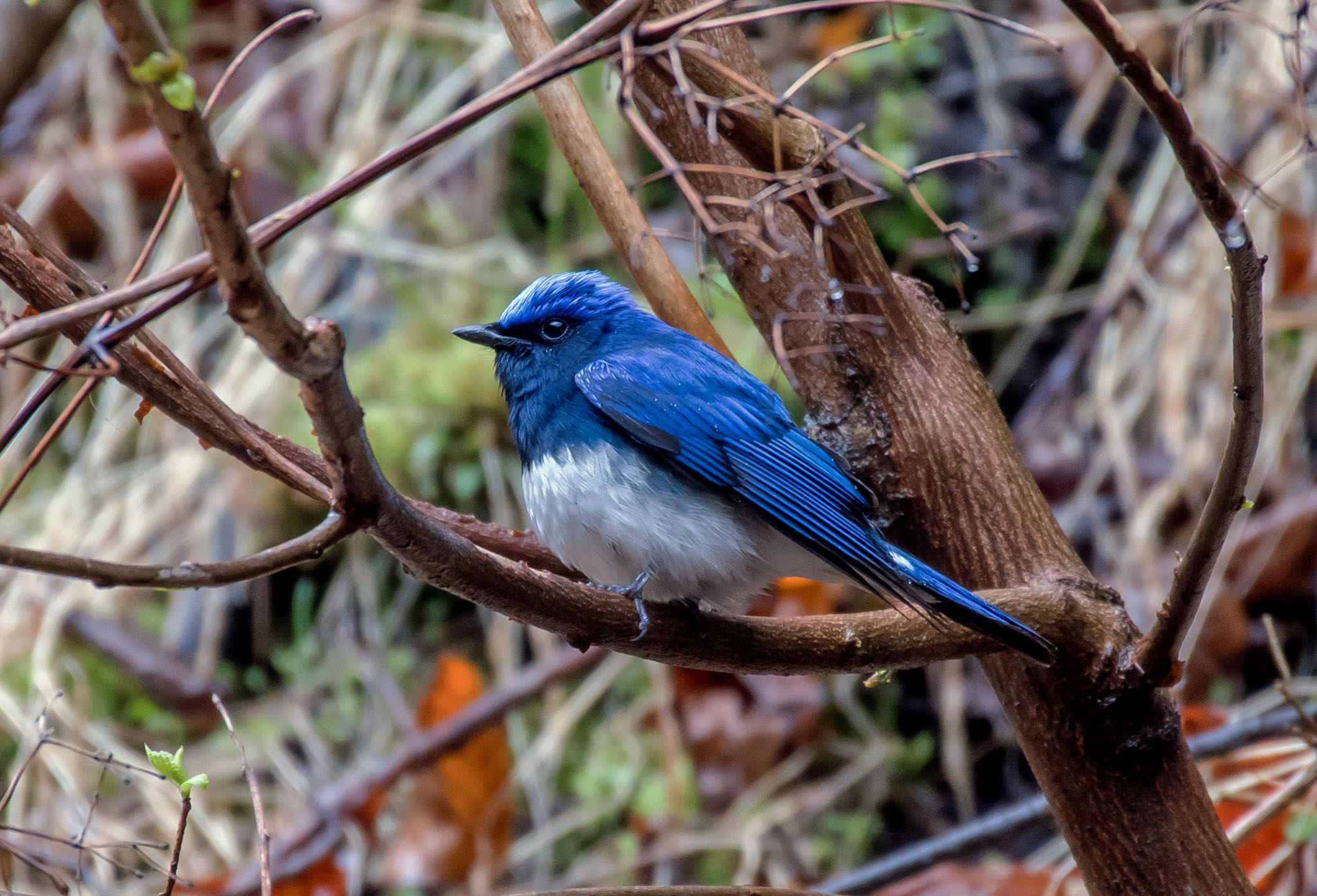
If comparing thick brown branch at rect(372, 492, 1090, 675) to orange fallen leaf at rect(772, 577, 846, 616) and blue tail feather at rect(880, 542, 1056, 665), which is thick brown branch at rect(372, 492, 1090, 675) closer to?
blue tail feather at rect(880, 542, 1056, 665)

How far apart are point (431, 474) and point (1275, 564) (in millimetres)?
2936

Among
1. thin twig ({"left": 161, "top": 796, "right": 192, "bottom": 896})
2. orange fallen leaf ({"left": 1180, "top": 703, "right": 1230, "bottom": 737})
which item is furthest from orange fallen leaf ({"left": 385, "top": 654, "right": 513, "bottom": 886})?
thin twig ({"left": 161, "top": 796, "right": 192, "bottom": 896})

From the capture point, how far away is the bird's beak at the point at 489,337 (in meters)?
2.80

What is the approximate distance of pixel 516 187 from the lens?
18.1 ft

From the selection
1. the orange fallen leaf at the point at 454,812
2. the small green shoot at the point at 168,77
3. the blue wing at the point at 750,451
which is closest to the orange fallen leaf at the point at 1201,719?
the blue wing at the point at 750,451

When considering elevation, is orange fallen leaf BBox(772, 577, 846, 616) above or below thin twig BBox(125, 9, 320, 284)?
above

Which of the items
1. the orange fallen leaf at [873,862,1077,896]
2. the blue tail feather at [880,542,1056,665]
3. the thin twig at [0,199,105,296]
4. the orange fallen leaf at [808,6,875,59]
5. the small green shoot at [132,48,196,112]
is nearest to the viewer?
the small green shoot at [132,48,196,112]

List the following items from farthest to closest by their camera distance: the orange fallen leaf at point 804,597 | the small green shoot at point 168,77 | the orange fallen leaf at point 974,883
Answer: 1. the orange fallen leaf at point 804,597
2. the orange fallen leaf at point 974,883
3. the small green shoot at point 168,77

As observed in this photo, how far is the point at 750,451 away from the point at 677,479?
159 millimetres

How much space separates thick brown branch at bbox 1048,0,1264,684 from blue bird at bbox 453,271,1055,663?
1.39 ft

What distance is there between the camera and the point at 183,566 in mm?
1257

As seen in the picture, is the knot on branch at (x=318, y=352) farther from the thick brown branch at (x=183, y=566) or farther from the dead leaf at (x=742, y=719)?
the dead leaf at (x=742, y=719)

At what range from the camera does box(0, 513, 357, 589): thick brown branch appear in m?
1.17

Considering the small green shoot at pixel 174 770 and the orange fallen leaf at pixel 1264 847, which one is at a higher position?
the small green shoot at pixel 174 770
